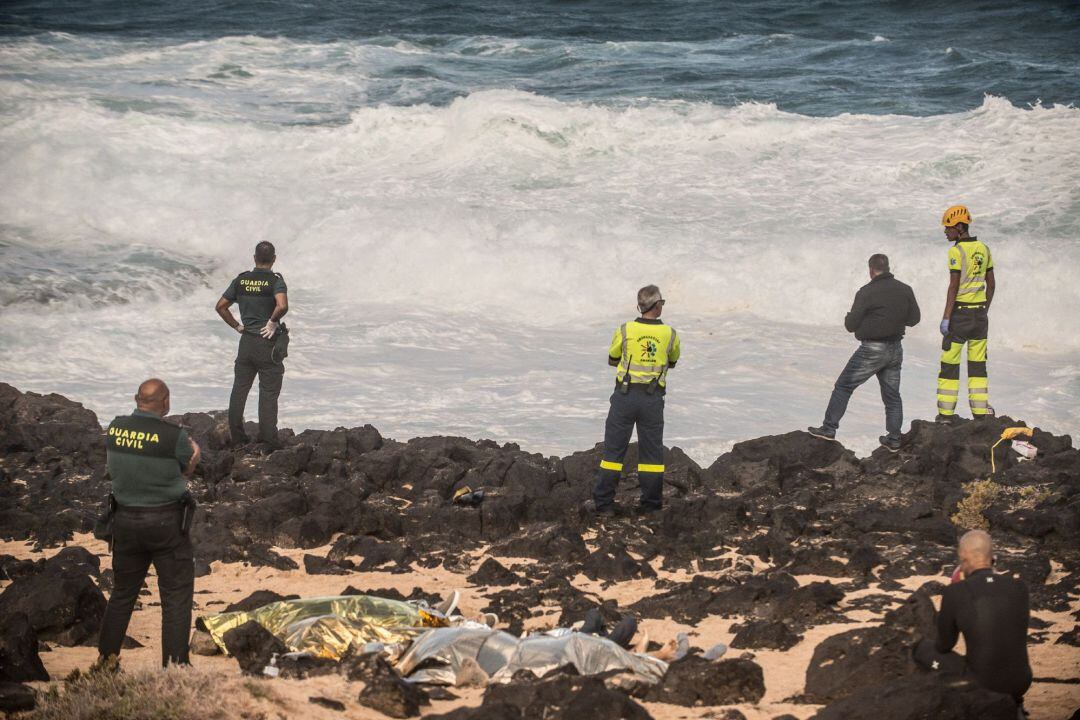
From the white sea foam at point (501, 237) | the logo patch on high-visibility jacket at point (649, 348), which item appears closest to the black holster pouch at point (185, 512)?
the logo patch on high-visibility jacket at point (649, 348)

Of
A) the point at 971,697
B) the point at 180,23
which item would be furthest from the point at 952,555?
the point at 180,23

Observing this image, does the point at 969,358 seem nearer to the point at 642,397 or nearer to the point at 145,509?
the point at 642,397

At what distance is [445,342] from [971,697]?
1508 cm

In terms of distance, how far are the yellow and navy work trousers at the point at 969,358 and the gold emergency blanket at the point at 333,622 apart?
681 centimetres

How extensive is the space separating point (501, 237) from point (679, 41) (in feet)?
49.5

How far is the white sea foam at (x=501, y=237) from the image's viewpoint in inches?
701

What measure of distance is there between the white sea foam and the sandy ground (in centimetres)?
558

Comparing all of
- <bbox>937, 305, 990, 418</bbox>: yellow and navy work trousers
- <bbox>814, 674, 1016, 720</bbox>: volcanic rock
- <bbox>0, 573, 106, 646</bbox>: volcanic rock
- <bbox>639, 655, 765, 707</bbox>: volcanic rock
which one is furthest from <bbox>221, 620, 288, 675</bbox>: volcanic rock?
<bbox>937, 305, 990, 418</bbox>: yellow and navy work trousers

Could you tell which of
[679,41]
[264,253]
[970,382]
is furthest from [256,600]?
[679,41]

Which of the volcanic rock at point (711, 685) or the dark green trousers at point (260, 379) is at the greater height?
the dark green trousers at point (260, 379)

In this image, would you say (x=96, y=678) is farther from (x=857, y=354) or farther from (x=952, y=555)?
(x=857, y=354)

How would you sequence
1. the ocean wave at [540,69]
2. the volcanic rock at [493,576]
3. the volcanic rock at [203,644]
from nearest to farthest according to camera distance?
the volcanic rock at [203,644] → the volcanic rock at [493,576] → the ocean wave at [540,69]

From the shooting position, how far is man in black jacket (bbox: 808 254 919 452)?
1216 centimetres

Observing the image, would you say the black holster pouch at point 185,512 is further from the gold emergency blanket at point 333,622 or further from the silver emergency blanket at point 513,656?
the silver emergency blanket at point 513,656
